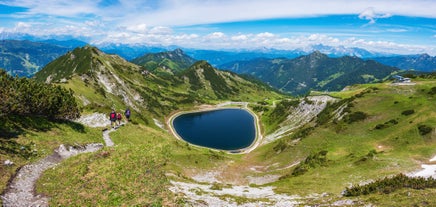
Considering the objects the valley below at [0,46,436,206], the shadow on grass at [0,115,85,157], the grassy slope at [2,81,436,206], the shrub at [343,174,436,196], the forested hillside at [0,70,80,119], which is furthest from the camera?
the forested hillside at [0,70,80,119]

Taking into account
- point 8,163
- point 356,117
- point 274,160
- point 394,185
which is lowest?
point 274,160

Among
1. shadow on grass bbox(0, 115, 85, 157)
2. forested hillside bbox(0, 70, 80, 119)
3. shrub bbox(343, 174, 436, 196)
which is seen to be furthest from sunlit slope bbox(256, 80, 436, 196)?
forested hillside bbox(0, 70, 80, 119)

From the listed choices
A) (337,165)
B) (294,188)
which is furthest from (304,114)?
(294,188)

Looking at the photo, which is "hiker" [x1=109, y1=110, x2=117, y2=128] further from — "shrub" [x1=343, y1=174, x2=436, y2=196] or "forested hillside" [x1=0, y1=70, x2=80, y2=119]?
"shrub" [x1=343, y1=174, x2=436, y2=196]

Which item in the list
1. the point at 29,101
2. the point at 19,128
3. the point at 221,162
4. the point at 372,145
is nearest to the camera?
the point at 19,128

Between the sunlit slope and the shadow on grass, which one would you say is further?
the sunlit slope

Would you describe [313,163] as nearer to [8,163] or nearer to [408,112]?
[408,112]

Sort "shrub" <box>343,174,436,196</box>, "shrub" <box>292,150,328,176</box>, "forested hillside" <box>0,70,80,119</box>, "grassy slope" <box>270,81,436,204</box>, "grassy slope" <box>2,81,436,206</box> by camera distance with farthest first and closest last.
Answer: "shrub" <box>292,150,328,176</box>
"grassy slope" <box>270,81,436,204</box>
"forested hillside" <box>0,70,80,119</box>
"shrub" <box>343,174,436,196</box>
"grassy slope" <box>2,81,436,206</box>

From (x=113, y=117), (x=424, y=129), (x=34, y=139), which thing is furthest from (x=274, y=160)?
(x=34, y=139)
